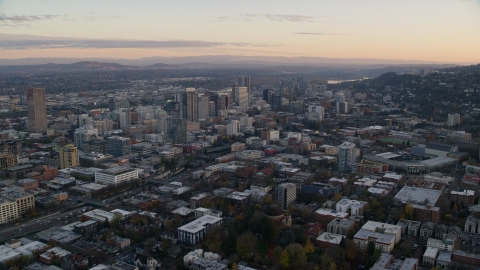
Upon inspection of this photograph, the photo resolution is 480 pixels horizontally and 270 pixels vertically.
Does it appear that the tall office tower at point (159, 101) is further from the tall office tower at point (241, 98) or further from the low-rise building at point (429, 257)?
the low-rise building at point (429, 257)

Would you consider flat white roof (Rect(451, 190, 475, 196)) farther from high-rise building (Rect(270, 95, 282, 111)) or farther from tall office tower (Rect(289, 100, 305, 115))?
high-rise building (Rect(270, 95, 282, 111))

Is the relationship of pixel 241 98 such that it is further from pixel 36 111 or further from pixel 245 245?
pixel 245 245

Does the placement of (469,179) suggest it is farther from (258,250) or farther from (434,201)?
(258,250)

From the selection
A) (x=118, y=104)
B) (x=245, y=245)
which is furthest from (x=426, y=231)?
(x=118, y=104)

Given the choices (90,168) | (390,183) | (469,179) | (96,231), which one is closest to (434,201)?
(390,183)

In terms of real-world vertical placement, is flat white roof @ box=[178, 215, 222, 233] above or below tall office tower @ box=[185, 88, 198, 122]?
below

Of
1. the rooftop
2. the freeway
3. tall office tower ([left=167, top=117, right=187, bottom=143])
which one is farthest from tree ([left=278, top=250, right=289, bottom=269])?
tall office tower ([left=167, top=117, right=187, bottom=143])
